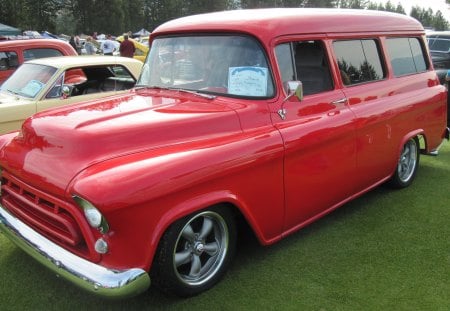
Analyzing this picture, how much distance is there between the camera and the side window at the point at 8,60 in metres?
8.50

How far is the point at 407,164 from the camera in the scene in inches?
212

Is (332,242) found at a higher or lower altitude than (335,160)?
lower

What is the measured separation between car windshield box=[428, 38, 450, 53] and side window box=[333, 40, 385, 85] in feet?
35.1

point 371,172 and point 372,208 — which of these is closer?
point 371,172

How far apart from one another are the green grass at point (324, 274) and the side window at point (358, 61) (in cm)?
132

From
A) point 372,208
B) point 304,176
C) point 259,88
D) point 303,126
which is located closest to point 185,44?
point 259,88

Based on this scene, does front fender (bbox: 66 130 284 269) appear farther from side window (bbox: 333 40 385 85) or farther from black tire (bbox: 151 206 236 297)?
side window (bbox: 333 40 385 85)

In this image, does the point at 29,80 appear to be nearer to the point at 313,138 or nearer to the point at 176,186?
the point at 313,138

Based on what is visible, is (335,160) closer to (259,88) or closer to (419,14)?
(259,88)

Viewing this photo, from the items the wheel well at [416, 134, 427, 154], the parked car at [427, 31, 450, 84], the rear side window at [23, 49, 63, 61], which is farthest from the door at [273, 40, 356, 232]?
the parked car at [427, 31, 450, 84]

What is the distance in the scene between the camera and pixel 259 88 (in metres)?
3.51

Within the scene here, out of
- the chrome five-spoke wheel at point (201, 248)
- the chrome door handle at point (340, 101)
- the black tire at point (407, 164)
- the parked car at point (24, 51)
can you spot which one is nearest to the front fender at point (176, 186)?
the chrome five-spoke wheel at point (201, 248)

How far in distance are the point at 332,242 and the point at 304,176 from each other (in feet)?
2.45

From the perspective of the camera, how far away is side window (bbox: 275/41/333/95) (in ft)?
11.9
